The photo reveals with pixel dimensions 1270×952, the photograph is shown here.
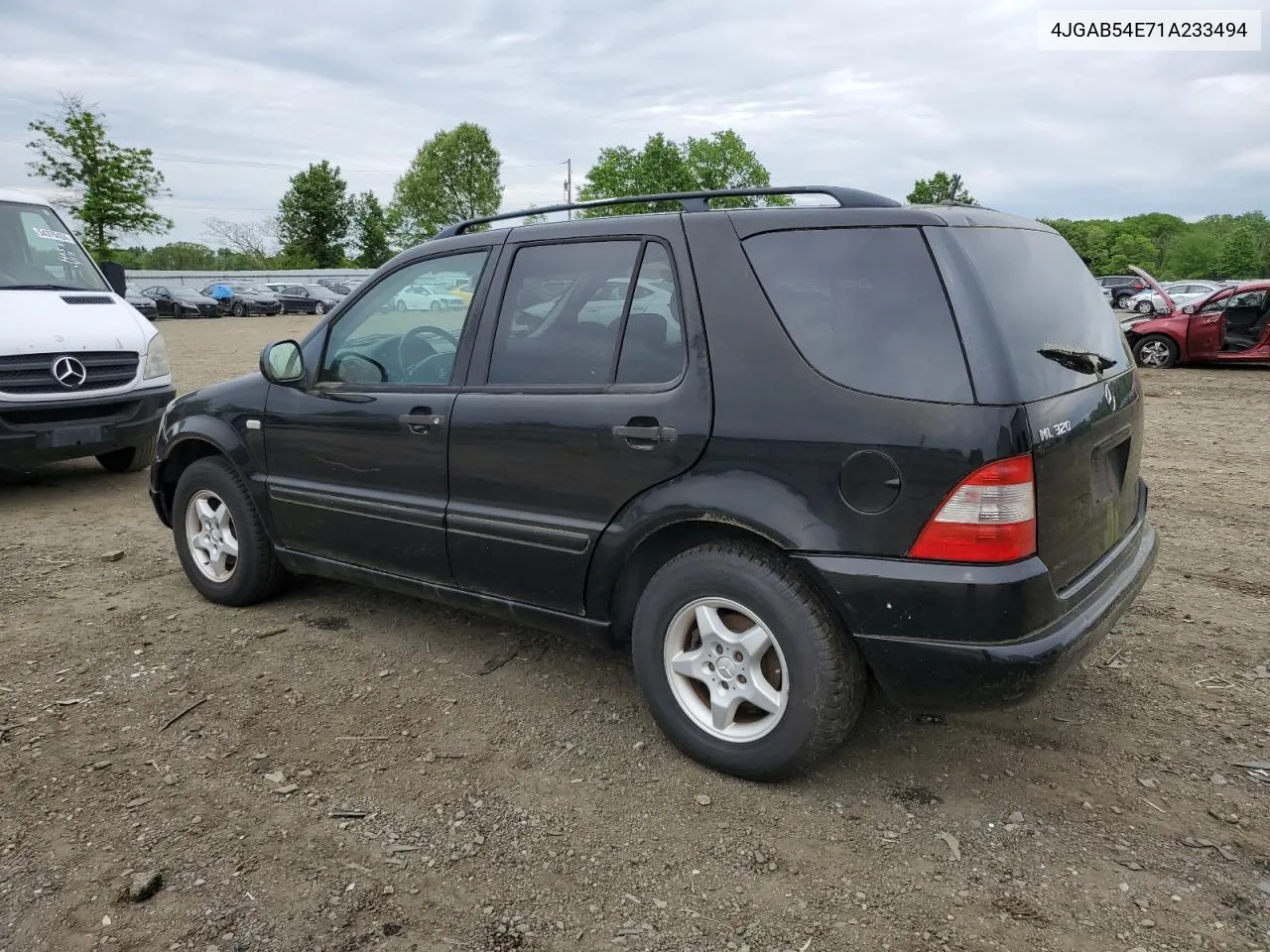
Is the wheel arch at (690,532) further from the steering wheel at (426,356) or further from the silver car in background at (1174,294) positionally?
the silver car in background at (1174,294)

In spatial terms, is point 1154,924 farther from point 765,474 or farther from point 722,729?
point 765,474

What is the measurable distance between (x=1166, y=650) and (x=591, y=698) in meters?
2.42

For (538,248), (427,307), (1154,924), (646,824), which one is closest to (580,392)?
(538,248)

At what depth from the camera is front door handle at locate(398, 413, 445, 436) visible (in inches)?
139

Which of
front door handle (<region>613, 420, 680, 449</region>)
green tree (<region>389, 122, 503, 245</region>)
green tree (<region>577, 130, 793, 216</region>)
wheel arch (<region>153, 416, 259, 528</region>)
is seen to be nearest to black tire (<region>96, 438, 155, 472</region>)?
wheel arch (<region>153, 416, 259, 528</region>)

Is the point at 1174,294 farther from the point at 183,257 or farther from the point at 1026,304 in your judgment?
the point at 183,257

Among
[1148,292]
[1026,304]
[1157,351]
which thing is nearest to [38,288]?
[1026,304]

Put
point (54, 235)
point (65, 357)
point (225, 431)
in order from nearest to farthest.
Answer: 1. point (225, 431)
2. point (65, 357)
3. point (54, 235)

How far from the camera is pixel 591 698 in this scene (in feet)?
11.7

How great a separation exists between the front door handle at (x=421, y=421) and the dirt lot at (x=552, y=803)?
3.33 ft

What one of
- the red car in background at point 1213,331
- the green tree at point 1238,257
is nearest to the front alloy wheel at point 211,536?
the red car in background at point 1213,331

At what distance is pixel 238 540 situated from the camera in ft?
14.4

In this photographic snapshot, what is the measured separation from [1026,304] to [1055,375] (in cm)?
23

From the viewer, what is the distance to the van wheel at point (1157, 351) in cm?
1488
